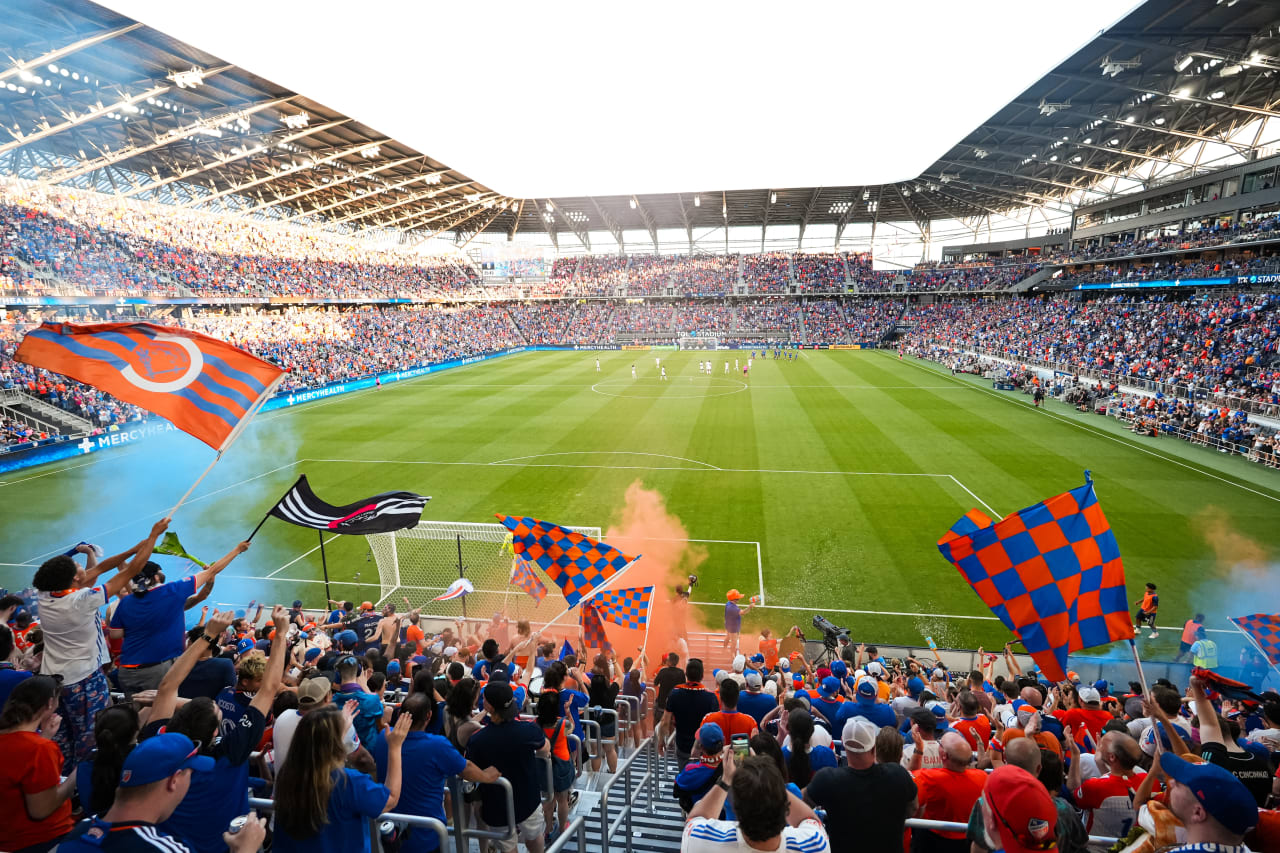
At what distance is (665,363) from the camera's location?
5566 centimetres

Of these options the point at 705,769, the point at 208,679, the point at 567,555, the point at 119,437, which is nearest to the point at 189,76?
the point at 119,437

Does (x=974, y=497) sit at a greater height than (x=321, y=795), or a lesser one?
lesser

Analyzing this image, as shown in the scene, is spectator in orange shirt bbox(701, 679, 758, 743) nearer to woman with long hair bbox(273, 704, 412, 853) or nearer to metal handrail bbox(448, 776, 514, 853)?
metal handrail bbox(448, 776, 514, 853)

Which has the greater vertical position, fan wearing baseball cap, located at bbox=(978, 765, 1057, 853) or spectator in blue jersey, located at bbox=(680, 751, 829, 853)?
spectator in blue jersey, located at bbox=(680, 751, 829, 853)

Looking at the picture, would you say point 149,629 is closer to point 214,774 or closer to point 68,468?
point 214,774

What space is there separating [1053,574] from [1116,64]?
117 feet

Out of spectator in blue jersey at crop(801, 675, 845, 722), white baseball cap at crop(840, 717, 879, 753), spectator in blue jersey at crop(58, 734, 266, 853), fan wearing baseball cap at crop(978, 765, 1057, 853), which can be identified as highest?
spectator in blue jersey at crop(58, 734, 266, 853)

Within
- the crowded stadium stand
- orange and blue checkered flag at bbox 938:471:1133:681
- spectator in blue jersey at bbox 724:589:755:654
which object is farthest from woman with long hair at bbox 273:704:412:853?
spectator in blue jersey at bbox 724:589:755:654

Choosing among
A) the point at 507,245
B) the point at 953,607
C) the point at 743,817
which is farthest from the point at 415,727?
the point at 507,245

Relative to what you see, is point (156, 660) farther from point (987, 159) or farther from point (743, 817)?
point (987, 159)

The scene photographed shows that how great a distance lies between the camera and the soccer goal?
13836mm

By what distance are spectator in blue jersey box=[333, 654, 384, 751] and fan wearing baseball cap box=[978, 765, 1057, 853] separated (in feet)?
13.5

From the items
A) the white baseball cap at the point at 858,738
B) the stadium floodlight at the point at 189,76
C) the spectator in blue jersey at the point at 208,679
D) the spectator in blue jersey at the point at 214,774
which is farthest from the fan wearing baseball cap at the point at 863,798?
the stadium floodlight at the point at 189,76

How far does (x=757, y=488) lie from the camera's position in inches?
830
